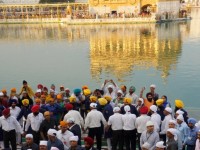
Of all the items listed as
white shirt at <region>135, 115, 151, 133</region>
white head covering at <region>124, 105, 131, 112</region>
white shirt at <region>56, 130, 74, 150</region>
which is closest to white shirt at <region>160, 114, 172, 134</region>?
white shirt at <region>135, 115, 151, 133</region>

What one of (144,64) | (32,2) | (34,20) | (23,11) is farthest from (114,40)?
(32,2)

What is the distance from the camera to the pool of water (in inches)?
890

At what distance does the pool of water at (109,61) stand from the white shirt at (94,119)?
5.80m

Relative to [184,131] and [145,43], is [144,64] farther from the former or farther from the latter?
[184,131]

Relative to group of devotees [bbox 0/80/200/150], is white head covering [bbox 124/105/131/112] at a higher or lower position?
higher

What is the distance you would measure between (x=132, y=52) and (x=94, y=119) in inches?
1018

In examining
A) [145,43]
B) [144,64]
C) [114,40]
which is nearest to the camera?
[144,64]

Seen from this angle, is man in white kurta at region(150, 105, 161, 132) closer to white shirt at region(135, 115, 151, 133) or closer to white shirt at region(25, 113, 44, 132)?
white shirt at region(135, 115, 151, 133)

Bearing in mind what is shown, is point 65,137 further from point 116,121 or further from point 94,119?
point 116,121

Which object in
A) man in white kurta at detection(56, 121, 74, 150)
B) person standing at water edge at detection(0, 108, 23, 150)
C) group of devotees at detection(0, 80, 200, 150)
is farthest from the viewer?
person standing at water edge at detection(0, 108, 23, 150)

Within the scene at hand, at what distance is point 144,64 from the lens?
28250mm

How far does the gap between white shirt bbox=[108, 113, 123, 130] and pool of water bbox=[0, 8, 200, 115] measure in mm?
5711

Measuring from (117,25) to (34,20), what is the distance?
699 inches

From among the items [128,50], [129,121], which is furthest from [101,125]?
[128,50]
